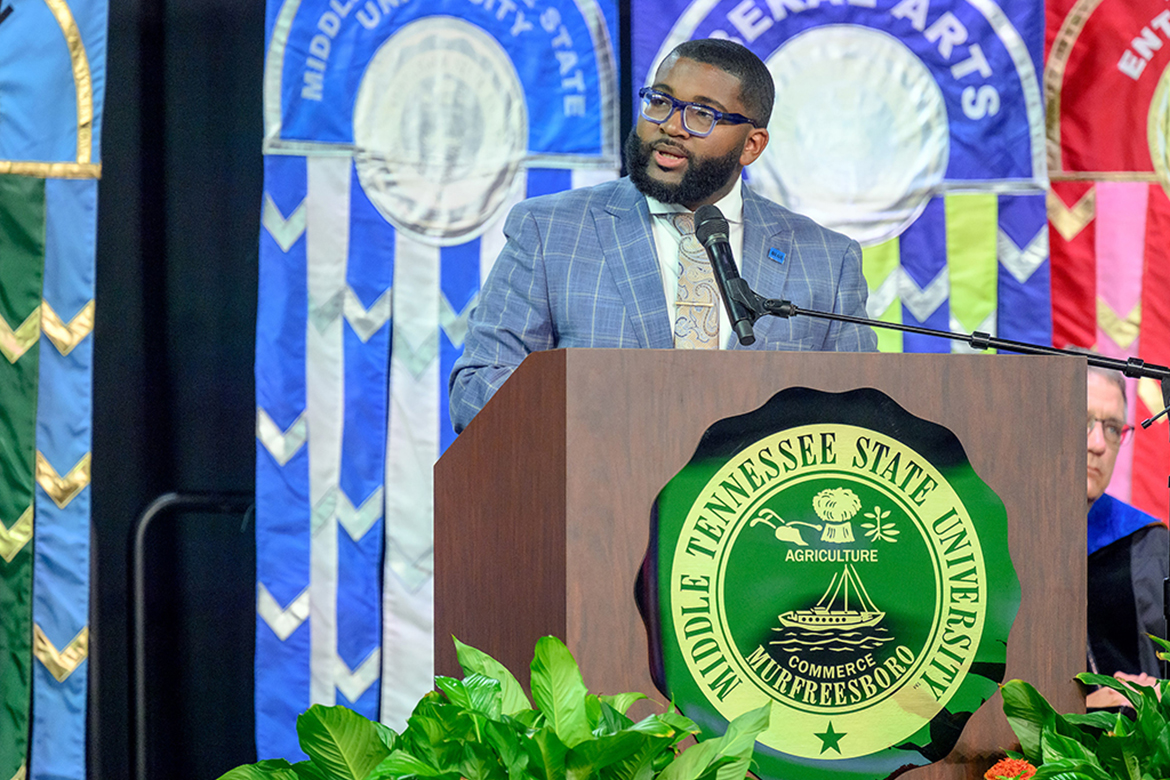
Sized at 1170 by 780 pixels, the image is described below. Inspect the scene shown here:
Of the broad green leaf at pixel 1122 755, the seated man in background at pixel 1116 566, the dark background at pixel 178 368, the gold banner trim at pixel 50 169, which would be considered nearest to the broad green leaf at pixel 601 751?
the broad green leaf at pixel 1122 755

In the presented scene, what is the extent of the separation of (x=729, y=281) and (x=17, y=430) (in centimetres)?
231

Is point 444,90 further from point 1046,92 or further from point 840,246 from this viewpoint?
point 1046,92

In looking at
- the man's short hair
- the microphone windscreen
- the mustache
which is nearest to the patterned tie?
the mustache

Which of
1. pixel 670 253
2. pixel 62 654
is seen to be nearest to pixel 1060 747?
pixel 670 253

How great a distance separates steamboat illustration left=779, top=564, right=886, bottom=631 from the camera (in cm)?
107

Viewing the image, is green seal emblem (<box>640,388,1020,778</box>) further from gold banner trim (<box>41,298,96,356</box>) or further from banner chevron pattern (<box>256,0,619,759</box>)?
gold banner trim (<box>41,298,96,356</box>)

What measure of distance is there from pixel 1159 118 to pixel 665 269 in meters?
1.97

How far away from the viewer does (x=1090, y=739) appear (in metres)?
1.16

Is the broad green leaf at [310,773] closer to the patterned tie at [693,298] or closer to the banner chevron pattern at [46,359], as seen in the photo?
the patterned tie at [693,298]

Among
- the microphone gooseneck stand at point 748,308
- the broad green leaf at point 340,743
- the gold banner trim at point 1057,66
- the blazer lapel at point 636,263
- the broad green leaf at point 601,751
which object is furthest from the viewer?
the gold banner trim at point 1057,66

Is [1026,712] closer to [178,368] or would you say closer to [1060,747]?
[1060,747]

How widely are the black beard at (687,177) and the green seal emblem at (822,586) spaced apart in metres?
1.02

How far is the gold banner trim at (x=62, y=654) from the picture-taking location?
2.93m

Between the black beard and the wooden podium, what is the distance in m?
0.89
